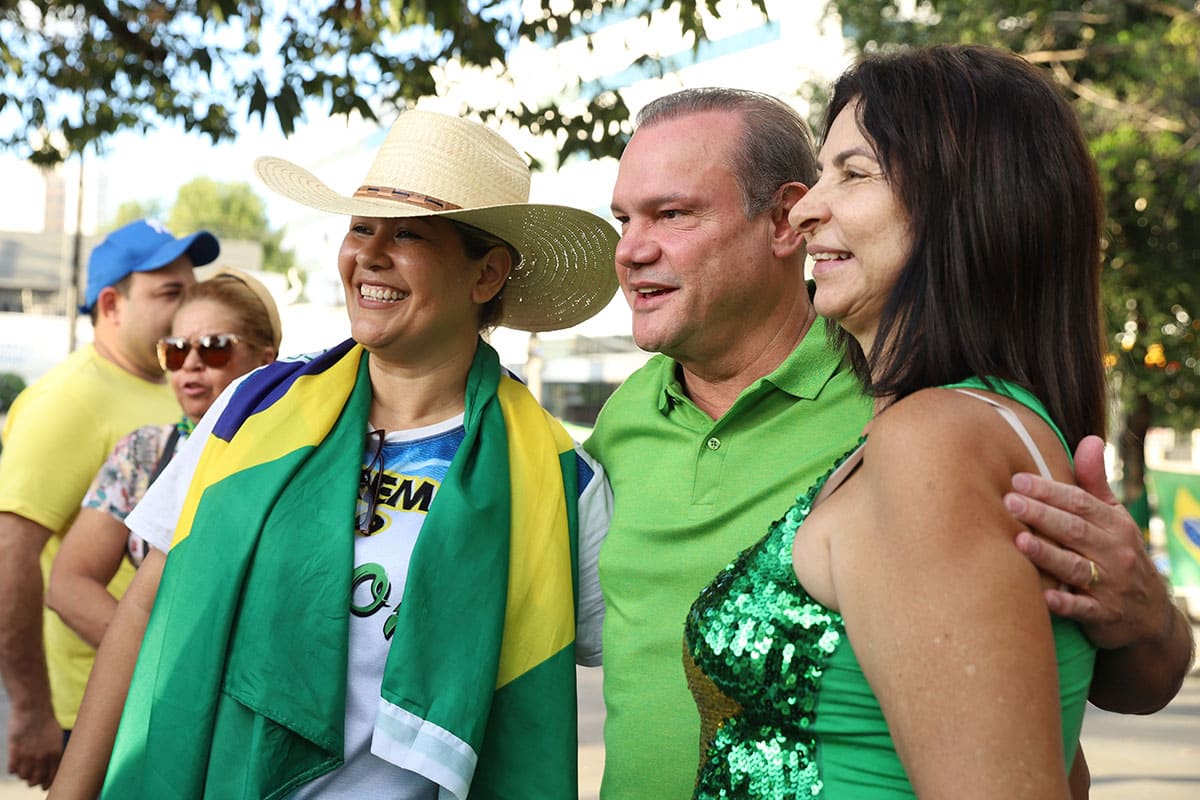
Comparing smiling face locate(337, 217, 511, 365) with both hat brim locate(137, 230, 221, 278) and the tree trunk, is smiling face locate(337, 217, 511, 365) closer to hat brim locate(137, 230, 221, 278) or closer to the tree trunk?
hat brim locate(137, 230, 221, 278)

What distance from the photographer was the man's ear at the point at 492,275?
310 centimetres

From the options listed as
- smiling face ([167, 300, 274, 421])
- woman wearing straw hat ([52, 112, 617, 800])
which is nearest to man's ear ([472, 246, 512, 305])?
woman wearing straw hat ([52, 112, 617, 800])

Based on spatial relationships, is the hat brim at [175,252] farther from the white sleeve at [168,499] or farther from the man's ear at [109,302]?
the white sleeve at [168,499]

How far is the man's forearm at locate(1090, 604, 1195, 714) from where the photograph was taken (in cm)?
186

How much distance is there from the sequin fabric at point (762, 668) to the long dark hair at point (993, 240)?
0.24m

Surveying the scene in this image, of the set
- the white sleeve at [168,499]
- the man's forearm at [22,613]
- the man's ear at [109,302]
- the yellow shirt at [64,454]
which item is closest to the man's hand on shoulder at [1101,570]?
the white sleeve at [168,499]

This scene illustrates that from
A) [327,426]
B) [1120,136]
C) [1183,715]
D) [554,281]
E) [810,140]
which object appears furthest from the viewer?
[1120,136]

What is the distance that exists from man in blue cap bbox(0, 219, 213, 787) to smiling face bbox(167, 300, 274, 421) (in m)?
0.44

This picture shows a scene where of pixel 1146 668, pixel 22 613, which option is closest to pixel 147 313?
pixel 22 613

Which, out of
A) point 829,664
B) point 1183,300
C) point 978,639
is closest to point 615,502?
point 829,664

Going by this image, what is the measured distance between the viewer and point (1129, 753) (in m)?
8.51

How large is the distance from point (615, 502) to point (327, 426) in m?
0.65

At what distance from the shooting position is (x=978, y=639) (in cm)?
139

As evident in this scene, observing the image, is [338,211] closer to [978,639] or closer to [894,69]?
[894,69]
